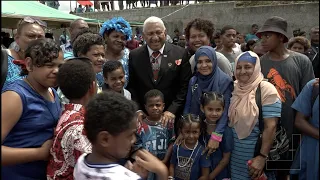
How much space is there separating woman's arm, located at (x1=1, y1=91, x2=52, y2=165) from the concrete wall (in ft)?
46.2

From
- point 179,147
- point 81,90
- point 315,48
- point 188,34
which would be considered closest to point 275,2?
point 315,48

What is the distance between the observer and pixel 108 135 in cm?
158

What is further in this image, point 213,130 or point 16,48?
point 16,48

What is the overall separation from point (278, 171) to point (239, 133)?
1.93ft

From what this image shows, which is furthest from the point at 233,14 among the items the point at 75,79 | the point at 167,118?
the point at 75,79

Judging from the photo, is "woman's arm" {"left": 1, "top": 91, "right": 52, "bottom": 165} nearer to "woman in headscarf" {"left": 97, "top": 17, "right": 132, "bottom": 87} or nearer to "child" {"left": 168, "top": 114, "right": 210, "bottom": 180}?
"child" {"left": 168, "top": 114, "right": 210, "bottom": 180}

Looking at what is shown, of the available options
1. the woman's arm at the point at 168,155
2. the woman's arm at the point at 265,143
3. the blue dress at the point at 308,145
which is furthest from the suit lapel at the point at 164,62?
the blue dress at the point at 308,145

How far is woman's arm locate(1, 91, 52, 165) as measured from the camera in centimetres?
172

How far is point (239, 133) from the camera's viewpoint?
3.09 meters

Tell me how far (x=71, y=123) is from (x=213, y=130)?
174 centimetres

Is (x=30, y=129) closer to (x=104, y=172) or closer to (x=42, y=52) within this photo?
(x=42, y=52)

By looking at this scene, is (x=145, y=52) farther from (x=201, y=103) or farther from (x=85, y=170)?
(x=85, y=170)

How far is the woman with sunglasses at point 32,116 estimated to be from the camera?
1778mm

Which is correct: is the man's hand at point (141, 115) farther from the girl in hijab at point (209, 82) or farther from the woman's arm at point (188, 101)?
the girl in hijab at point (209, 82)
